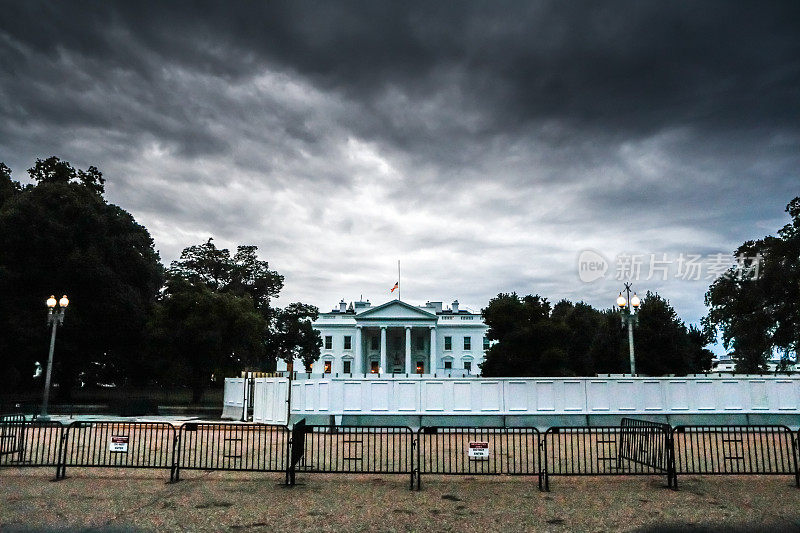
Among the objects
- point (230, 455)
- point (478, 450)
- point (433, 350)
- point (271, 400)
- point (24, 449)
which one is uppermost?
point (433, 350)

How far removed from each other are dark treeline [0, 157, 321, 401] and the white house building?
41110 mm

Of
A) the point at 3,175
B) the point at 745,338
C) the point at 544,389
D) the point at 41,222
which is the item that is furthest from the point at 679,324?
the point at 3,175

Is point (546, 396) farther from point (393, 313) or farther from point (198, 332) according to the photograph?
point (393, 313)

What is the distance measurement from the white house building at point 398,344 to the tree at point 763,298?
144 feet

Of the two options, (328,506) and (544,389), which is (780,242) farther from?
(328,506)

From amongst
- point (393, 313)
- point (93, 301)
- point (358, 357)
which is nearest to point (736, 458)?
point (93, 301)

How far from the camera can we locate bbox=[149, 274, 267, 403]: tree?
34.2 meters

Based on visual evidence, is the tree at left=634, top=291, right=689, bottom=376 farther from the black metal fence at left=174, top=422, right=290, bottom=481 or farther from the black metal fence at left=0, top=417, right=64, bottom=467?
the black metal fence at left=0, top=417, right=64, bottom=467

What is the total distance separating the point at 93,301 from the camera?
3447 cm

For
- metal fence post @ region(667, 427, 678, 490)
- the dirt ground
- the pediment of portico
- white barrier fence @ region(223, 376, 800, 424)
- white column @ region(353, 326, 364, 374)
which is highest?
the pediment of portico

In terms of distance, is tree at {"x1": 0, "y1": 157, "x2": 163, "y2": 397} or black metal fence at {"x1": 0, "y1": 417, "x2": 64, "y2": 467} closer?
black metal fence at {"x1": 0, "y1": 417, "x2": 64, "y2": 467}

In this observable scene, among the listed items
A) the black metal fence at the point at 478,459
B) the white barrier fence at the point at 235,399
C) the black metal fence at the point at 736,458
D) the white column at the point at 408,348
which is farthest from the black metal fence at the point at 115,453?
the white column at the point at 408,348

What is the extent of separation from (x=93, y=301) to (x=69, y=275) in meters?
2.00

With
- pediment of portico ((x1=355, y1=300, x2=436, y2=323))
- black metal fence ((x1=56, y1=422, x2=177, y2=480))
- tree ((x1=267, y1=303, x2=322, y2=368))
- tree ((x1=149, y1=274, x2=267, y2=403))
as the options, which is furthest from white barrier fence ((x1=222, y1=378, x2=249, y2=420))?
pediment of portico ((x1=355, y1=300, x2=436, y2=323))
